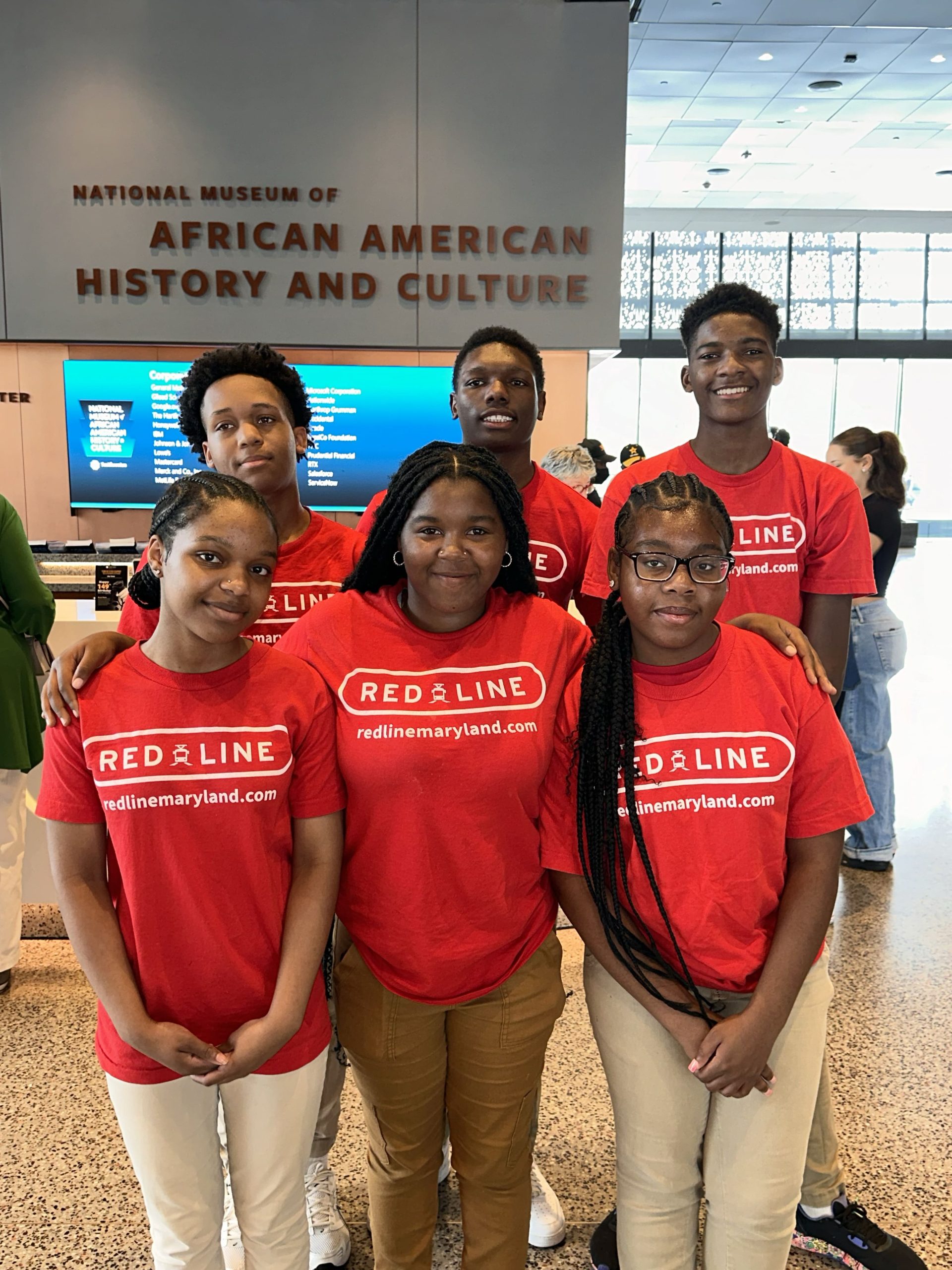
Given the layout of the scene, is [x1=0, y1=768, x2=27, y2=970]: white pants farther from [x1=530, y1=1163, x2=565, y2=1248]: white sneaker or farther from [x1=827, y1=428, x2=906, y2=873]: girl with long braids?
[x1=827, y1=428, x2=906, y2=873]: girl with long braids

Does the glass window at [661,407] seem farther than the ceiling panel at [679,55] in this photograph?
Yes

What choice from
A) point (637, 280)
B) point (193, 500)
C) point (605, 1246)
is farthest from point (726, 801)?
point (637, 280)

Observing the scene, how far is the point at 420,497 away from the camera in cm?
154

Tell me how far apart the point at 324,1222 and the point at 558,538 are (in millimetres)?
1499

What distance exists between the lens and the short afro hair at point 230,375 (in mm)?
1996

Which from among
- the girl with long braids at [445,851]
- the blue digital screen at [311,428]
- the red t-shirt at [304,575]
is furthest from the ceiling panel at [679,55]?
the girl with long braids at [445,851]

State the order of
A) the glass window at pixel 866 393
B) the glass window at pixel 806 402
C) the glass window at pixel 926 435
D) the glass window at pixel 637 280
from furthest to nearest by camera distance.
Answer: the glass window at pixel 926 435
the glass window at pixel 866 393
the glass window at pixel 806 402
the glass window at pixel 637 280

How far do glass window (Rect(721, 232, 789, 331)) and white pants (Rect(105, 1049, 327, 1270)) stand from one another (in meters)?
15.1

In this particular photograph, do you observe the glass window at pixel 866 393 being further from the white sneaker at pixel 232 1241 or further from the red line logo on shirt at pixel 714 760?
the white sneaker at pixel 232 1241

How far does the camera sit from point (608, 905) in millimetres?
1521

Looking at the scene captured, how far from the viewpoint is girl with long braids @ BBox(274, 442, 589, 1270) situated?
147 centimetres

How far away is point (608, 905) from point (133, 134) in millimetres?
4923

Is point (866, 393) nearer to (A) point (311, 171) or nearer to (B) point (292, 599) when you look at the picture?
(A) point (311, 171)

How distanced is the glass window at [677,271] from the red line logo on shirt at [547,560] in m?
13.6
